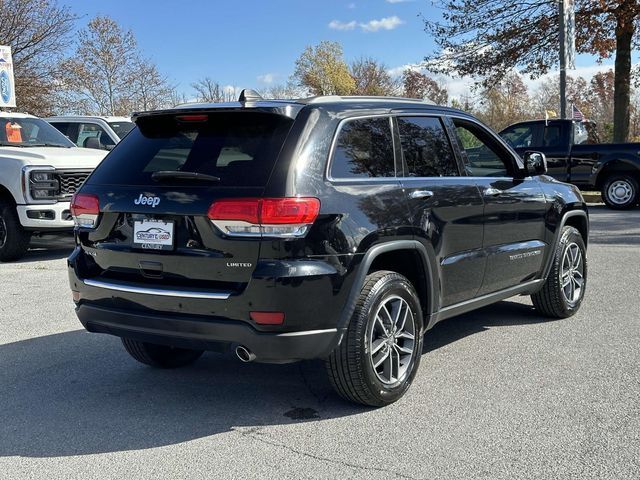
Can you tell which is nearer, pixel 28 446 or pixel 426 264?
pixel 28 446

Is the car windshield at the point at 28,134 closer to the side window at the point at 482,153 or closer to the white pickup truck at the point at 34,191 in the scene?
the white pickup truck at the point at 34,191

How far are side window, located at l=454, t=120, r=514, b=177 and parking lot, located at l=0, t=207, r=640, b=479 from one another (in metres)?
1.33

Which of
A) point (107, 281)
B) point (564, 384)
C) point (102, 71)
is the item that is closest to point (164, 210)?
point (107, 281)

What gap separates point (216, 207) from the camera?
3605 millimetres

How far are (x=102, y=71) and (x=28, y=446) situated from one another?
102 feet

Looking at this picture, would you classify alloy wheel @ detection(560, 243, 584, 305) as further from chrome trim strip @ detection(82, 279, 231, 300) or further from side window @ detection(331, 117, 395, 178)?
chrome trim strip @ detection(82, 279, 231, 300)

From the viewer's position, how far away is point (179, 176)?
12.5 ft

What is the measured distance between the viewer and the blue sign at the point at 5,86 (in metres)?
16.4

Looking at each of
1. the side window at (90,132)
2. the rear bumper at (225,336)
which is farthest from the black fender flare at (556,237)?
the side window at (90,132)

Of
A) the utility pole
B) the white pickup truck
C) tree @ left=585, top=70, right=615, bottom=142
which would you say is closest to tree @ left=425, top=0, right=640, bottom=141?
the utility pole

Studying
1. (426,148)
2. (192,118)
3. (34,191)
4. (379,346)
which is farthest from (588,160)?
(192,118)

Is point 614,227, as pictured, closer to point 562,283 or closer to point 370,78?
point 562,283

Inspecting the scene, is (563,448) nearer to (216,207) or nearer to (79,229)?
(216,207)

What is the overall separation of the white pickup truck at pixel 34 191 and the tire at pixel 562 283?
21.5ft
